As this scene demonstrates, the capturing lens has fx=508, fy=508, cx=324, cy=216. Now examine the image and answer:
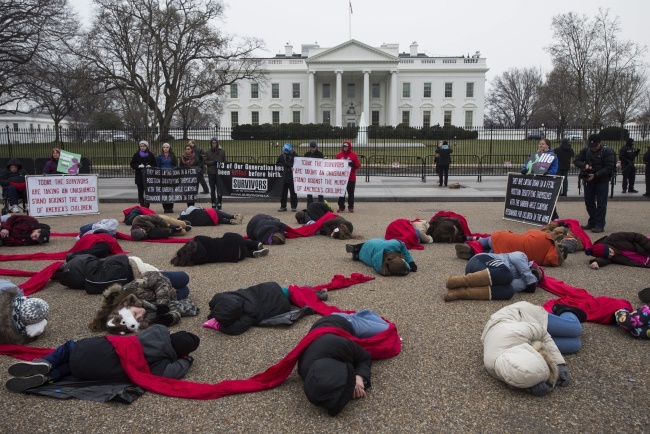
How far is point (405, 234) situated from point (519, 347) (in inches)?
193

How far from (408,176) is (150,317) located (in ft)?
67.6

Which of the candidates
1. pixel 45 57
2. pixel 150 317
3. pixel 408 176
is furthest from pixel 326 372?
pixel 45 57

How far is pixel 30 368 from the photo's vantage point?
12.0ft

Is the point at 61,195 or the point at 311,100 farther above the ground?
the point at 311,100

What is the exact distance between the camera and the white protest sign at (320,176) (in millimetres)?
13125

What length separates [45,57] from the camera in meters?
30.4

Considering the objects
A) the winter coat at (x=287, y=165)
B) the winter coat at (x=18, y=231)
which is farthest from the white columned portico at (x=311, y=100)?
the winter coat at (x=18, y=231)

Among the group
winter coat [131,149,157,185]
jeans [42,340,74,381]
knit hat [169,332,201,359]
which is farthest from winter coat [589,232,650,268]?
winter coat [131,149,157,185]

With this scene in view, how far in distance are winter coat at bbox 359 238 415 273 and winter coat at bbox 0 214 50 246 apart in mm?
5968

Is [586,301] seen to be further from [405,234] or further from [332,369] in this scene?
[405,234]

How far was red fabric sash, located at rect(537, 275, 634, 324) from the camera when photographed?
494 cm

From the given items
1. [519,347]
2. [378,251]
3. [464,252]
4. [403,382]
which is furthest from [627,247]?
[403,382]

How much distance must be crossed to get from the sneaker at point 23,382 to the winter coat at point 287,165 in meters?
10.1

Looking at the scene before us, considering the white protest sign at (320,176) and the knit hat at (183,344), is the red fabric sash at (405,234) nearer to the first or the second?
the white protest sign at (320,176)
